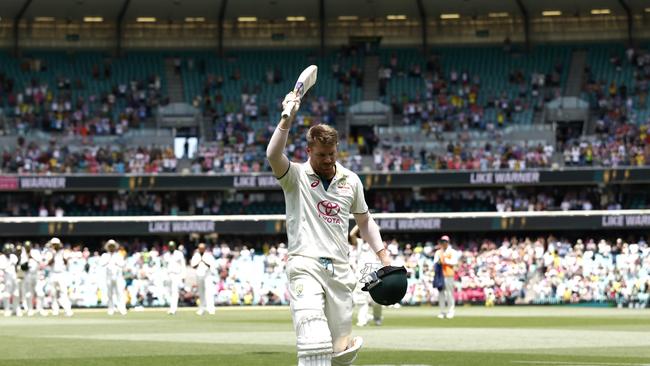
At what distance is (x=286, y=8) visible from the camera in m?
61.0

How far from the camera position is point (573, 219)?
4934 centimetres

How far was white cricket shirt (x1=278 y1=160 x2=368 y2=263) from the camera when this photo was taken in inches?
372

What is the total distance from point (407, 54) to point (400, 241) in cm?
1434

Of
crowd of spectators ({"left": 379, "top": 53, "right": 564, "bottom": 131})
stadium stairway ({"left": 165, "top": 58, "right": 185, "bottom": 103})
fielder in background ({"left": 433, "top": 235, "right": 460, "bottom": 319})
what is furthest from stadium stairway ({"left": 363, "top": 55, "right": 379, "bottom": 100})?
fielder in background ({"left": 433, "top": 235, "right": 460, "bottom": 319})

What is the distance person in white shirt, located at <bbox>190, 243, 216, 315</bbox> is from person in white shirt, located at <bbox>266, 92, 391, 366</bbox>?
23.7m

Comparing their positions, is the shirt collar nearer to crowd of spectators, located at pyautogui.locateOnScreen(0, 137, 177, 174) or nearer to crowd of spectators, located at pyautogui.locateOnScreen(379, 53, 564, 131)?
crowd of spectators, located at pyautogui.locateOnScreen(0, 137, 177, 174)

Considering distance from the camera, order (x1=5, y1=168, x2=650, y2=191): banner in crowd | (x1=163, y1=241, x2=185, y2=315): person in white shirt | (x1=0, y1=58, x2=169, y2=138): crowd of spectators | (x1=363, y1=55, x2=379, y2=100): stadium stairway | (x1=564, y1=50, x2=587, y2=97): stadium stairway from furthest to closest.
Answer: (x1=363, y1=55, x2=379, y2=100): stadium stairway < (x1=564, y1=50, x2=587, y2=97): stadium stairway < (x1=0, y1=58, x2=169, y2=138): crowd of spectators < (x1=5, y1=168, x2=650, y2=191): banner in crowd < (x1=163, y1=241, x2=185, y2=315): person in white shirt

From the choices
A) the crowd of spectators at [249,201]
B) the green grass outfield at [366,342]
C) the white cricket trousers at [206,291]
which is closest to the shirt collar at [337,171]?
the green grass outfield at [366,342]

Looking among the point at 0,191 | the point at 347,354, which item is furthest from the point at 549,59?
the point at 347,354

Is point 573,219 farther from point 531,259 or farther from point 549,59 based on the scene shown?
point 549,59

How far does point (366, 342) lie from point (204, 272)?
557 inches

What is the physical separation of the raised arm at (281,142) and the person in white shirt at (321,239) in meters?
0.01

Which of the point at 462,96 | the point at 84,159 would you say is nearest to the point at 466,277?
the point at 462,96

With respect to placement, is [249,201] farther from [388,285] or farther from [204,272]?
[388,285]
